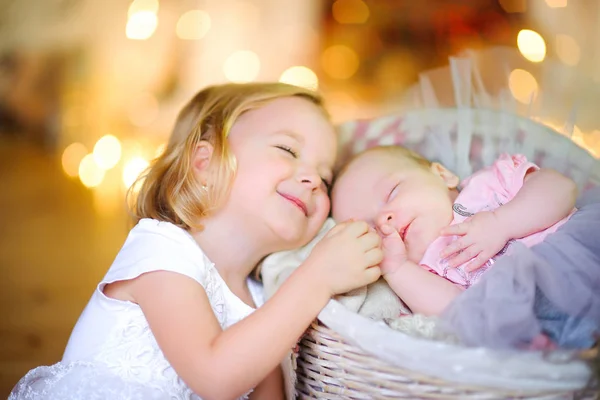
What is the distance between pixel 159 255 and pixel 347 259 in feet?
0.96

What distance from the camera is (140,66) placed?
2551mm

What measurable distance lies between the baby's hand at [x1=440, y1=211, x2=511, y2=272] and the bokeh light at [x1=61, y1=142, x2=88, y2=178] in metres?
1.88

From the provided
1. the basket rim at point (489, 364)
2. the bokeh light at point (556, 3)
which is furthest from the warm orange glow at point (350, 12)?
the basket rim at point (489, 364)

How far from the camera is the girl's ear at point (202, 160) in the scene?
3.81 feet

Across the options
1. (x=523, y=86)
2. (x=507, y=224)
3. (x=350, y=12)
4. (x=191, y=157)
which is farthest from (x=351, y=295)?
(x=350, y=12)

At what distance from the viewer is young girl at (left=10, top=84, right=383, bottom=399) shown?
0.93 metres

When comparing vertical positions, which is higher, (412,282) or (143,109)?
(412,282)

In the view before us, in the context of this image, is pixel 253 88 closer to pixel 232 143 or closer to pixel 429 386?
pixel 232 143

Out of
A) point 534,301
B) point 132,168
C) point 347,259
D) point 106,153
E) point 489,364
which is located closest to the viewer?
point 489,364

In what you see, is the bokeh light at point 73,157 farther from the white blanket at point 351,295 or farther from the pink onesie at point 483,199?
the pink onesie at point 483,199

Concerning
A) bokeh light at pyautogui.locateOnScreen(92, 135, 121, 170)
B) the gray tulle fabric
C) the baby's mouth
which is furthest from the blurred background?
the gray tulle fabric

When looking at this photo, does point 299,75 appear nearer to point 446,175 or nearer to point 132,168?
point 132,168

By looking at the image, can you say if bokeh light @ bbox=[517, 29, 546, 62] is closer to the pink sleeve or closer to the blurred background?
the blurred background

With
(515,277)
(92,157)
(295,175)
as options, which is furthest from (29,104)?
(515,277)
